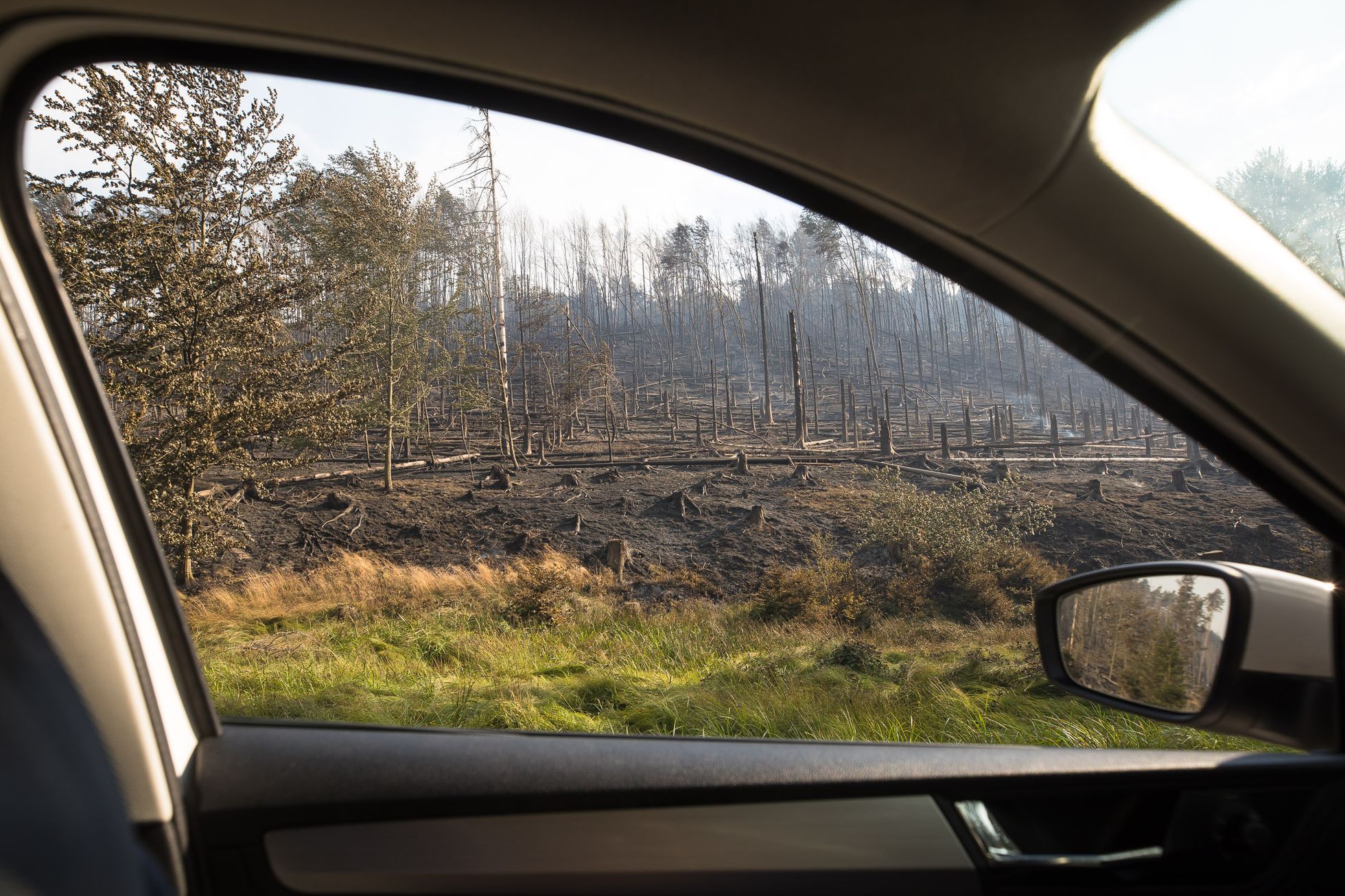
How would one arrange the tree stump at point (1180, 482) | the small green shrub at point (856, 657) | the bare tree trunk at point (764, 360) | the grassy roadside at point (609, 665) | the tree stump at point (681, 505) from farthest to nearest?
1. the tree stump at point (681, 505)
2. the bare tree trunk at point (764, 360)
3. the small green shrub at point (856, 657)
4. the grassy roadside at point (609, 665)
5. the tree stump at point (1180, 482)

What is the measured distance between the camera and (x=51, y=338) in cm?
102

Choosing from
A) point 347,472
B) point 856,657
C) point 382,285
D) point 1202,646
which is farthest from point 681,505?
point 1202,646

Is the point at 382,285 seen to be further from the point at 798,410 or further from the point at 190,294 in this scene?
the point at 798,410

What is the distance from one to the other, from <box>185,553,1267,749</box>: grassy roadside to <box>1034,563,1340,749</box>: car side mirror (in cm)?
18

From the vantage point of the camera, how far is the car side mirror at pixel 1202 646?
888 mm

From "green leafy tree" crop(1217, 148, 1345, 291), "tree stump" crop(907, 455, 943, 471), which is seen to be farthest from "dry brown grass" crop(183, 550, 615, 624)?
"green leafy tree" crop(1217, 148, 1345, 291)

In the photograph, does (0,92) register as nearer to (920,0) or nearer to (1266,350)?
(920,0)

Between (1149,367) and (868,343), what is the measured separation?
10.2 ft

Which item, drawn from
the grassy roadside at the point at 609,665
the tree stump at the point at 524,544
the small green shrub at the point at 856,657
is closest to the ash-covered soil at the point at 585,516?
the tree stump at the point at 524,544

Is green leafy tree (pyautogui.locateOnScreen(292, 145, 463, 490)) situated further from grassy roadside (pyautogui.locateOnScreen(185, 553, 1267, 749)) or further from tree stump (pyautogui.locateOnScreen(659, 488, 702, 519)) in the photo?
tree stump (pyautogui.locateOnScreen(659, 488, 702, 519))

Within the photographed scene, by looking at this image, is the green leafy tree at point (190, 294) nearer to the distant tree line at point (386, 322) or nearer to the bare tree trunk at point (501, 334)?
the distant tree line at point (386, 322)

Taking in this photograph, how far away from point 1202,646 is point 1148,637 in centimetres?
12

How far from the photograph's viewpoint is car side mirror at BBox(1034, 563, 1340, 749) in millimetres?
888

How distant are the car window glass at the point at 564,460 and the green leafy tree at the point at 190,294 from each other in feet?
0.06
